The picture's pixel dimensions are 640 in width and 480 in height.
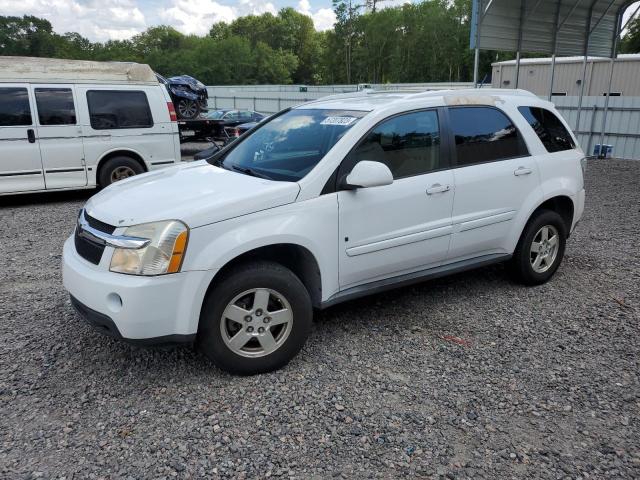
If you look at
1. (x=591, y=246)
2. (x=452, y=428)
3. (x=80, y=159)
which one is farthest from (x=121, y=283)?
(x=80, y=159)

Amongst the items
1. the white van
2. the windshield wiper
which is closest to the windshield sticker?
the windshield wiper

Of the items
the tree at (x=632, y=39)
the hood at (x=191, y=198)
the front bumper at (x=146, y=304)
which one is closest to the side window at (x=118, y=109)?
the hood at (x=191, y=198)

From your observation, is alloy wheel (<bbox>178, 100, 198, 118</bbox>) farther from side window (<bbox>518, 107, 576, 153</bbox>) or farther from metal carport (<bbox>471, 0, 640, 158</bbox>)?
side window (<bbox>518, 107, 576, 153</bbox>)

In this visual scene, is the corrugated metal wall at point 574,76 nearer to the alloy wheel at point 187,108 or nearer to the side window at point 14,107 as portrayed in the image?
the alloy wheel at point 187,108

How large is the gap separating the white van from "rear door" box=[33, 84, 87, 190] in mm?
14

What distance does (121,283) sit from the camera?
9.64ft

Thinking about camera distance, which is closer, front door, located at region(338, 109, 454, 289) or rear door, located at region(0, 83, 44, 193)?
front door, located at region(338, 109, 454, 289)

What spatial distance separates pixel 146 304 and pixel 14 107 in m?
6.78

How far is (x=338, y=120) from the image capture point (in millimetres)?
3930

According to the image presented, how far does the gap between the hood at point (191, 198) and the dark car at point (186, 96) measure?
1289 cm

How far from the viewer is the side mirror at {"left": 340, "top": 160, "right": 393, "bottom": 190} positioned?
11.2ft

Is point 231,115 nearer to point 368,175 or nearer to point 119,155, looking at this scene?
point 119,155

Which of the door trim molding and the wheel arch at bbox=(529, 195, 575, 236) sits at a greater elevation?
the wheel arch at bbox=(529, 195, 575, 236)

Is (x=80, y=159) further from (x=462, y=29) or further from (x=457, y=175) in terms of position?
(x=462, y=29)
